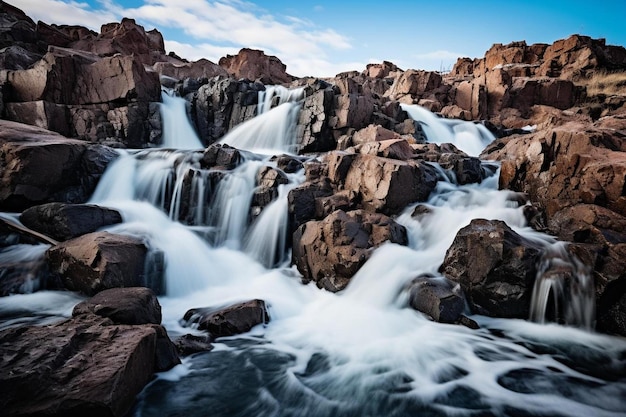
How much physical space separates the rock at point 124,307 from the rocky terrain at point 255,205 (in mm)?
24

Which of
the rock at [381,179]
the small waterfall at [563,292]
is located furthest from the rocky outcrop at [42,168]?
the small waterfall at [563,292]

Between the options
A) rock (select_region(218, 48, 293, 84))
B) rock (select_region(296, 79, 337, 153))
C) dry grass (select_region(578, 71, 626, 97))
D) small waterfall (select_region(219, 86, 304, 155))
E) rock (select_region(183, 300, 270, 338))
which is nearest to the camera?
rock (select_region(183, 300, 270, 338))

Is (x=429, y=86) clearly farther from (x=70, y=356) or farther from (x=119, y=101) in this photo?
(x=70, y=356)

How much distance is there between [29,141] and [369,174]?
28.9 feet

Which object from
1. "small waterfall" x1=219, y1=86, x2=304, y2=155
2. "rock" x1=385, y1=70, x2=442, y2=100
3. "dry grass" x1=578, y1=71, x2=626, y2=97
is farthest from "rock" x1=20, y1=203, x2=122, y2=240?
"dry grass" x1=578, y1=71, x2=626, y2=97

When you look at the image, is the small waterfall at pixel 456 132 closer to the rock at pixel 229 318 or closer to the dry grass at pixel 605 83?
the dry grass at pixel 605 83

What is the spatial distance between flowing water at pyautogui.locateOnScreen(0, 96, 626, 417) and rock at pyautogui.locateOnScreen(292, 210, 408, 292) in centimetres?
29

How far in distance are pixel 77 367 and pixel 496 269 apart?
5996mm

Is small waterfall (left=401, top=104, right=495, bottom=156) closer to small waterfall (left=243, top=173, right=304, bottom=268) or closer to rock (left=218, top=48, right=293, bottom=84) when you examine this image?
small waterfall (left=243, top=173, right=304, bottom=268)

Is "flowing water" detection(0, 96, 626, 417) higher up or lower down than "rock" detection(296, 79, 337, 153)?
lower down

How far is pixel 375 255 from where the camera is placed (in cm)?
694

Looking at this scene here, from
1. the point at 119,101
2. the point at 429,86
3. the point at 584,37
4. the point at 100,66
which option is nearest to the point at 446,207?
the point at 119,101

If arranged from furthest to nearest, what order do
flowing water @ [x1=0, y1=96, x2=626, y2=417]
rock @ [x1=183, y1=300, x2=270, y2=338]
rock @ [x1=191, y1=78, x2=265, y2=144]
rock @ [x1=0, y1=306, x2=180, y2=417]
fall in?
1. rock @ [x1=191, y1=78, x2=265, y2=144]
2. rock @ [x1=183, y1=300, x2=270, y2=338]
3. flowing water @ [x1=0, y1=96, x2=626, y2=417]
4. rock @ [x1=0, y1=306, x2=180, y2=417]

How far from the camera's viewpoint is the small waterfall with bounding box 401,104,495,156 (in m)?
18.0
